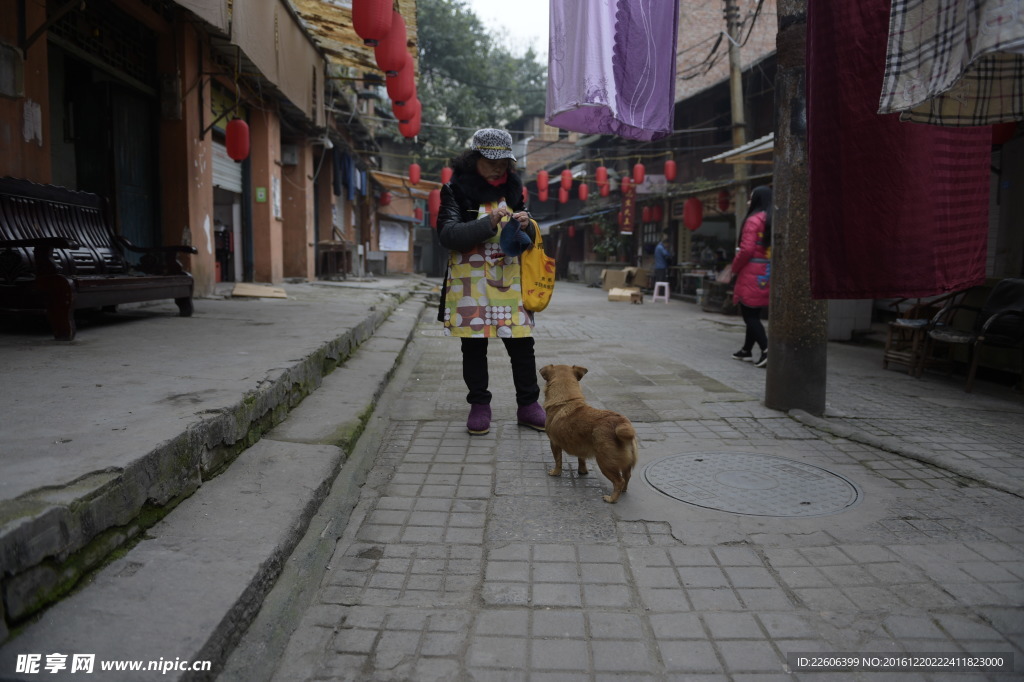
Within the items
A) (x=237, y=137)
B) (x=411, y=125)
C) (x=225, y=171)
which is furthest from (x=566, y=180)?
(x=237, y=137)

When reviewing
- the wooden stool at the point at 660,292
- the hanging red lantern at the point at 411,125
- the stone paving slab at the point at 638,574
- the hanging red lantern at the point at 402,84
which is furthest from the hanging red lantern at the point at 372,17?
the wooden stool at the point at 660,292

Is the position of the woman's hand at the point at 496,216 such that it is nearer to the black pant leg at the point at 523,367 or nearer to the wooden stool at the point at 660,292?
the black pant leg at the point at 523,367

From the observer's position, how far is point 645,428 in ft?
13.6

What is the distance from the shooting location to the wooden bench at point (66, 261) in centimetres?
416

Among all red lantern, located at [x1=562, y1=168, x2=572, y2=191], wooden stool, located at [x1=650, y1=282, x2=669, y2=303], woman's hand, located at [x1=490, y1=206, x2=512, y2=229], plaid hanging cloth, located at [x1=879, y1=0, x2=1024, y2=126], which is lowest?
wooden stool, located at [x1=650, y1=282, x2=669, y2=303]

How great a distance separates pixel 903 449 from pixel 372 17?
6.77m

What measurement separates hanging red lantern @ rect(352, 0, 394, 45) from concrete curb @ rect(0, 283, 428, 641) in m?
5.72

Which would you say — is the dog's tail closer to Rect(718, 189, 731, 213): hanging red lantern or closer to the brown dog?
the brown dog

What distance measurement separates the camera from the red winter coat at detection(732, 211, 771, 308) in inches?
258

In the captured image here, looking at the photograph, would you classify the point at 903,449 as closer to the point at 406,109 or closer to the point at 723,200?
the point at 406,109

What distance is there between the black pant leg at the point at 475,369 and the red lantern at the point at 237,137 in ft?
21.4

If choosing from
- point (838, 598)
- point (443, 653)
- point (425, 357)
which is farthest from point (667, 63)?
point (443, 653)

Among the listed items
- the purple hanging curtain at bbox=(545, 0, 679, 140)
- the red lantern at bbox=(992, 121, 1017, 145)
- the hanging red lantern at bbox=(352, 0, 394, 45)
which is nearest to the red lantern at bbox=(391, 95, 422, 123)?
the hanging red lantern at bbox=(352, 0, 394, 45)

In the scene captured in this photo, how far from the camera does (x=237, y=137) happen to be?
8836 mm
